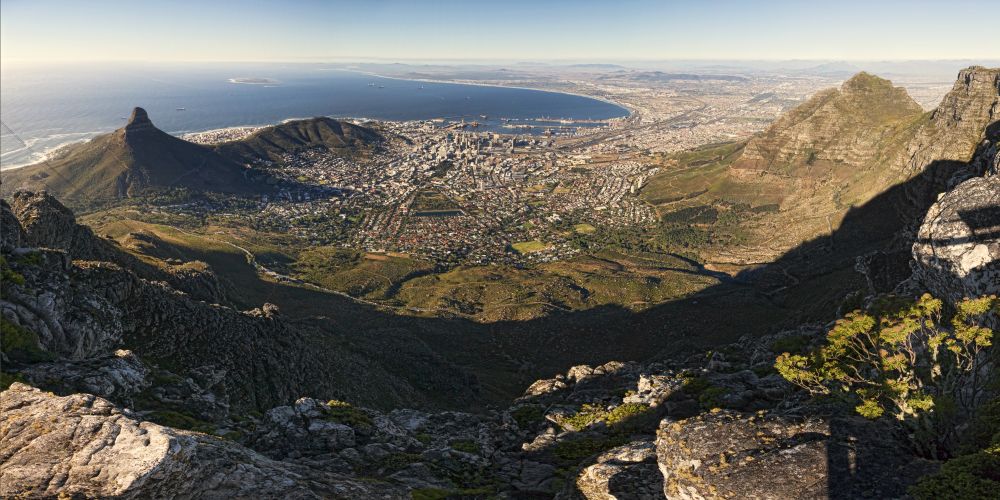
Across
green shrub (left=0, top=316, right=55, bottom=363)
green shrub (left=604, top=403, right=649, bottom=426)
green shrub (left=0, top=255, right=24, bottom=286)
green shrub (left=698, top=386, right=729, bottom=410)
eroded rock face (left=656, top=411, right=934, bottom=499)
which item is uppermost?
green shrub (left=0, top=255, right=24, bottom=286)

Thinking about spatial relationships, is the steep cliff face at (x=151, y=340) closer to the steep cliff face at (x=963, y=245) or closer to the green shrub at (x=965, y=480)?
the green shrub at (x=965, y=480)

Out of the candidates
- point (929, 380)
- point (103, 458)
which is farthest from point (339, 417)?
point (929, 380)

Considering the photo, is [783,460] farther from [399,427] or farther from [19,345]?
[19,345]

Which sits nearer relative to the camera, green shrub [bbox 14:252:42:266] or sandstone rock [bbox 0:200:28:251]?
green shrub [bbox 14:252:42:266]

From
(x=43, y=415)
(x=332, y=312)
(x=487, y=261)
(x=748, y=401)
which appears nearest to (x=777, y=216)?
(x=487, y=261)

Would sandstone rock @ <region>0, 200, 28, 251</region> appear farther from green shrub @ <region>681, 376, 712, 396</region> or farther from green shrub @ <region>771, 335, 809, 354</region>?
green shrub @ <region>771, 335, 809, 354</region>

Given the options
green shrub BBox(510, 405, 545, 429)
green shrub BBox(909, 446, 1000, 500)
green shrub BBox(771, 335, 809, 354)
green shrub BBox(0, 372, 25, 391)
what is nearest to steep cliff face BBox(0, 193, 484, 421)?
green shrub BBox(0, 372, 25, 391)

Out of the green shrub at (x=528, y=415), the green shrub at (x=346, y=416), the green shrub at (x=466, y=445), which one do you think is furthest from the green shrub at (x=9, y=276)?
the green shrub at (x=528, y=415)
